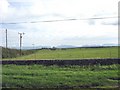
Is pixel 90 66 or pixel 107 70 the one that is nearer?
pixel 107 70

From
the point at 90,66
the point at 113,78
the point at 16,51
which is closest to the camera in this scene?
the point at 113,78

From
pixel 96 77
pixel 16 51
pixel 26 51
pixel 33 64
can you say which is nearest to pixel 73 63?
pixel 33 64

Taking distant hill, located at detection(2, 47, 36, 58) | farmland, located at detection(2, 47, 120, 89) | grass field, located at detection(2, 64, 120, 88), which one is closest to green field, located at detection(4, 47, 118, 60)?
distant hill, located at detection(2, 47, 36, 58)

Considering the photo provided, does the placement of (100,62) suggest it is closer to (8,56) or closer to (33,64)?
(33,64)

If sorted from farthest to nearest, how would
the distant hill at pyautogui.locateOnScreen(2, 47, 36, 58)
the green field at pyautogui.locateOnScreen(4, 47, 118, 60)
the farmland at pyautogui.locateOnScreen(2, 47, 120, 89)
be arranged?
the distant hill at pyautogui.locateOnScreen(2, 47, 36, 58) < the green field at pyautogui.locateOnScreen(4, 47, 118, 60) < the farmland at pyautogui.locateOnScreen(2, 47, 120, 89)

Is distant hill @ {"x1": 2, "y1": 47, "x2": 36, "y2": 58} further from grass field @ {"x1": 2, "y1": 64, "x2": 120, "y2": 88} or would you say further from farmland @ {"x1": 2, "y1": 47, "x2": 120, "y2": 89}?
grass field @ {"x1": 2, "y1": 64, "x2": 120, "y2": 88}

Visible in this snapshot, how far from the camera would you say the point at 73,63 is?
22469 millimetres

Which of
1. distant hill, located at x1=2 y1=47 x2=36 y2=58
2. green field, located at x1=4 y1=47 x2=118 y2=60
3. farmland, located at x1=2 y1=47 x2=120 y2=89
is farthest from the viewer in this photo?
distant hill, located at x1=2 y1=47 x2=36 y2=58

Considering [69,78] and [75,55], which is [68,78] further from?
[75,55]

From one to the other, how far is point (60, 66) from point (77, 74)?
12.7 feet

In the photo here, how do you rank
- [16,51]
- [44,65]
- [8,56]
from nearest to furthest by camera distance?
[44,65] → [8,56] → [16,51]

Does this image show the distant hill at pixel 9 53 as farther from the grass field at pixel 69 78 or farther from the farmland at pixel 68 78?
the grass field at pixel 69 78

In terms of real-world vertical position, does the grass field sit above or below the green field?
below

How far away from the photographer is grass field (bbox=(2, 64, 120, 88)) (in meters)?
15.9
